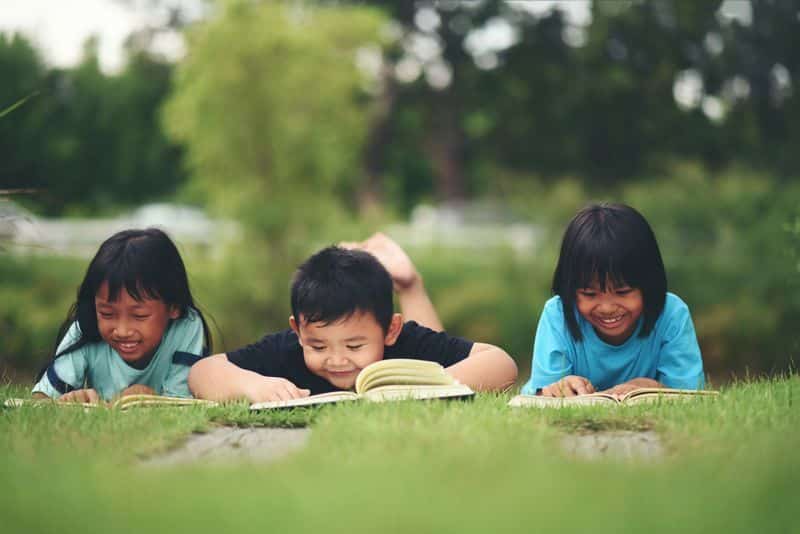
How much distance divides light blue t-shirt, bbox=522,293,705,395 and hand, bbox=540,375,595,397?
0.19m

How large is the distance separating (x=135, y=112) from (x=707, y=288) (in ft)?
85.0

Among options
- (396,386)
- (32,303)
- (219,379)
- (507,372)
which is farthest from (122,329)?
(32,303)

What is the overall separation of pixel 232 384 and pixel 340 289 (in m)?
0.60

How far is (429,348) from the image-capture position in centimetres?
493

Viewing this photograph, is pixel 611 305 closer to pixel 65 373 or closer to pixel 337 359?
pixel 337 359

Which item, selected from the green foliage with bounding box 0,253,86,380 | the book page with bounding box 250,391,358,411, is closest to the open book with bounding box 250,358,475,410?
the book page with bounding box 250,391,358,411

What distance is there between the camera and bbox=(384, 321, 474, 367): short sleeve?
489 centimetres

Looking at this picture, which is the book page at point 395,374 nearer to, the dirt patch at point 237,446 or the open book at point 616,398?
the open book at point 616,398

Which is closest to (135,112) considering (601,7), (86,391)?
(601,7)

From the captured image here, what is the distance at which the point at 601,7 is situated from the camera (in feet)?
94.1

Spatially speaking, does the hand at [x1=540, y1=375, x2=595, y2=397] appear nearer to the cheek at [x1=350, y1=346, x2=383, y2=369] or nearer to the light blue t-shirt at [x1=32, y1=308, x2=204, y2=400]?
the cheek at [x1=350, y1=346, x2=383, y2=369]

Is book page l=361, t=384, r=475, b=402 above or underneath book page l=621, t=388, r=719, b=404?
above

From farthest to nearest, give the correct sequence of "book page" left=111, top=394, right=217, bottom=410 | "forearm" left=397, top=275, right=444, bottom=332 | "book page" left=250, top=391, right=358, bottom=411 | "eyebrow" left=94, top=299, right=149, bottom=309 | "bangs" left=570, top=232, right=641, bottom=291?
1. "forearm" left=397, top=275, right=444, bottom=332
2. "eyebrow" left=94, top=299, right=149, bottom=309
3. "bangs" left=570, top=232, right=641, bottom=291
4. "book page" left=111, top=394, right=217, bottom=410
5. "book page" left=250, top=391, right=358, bottom=411

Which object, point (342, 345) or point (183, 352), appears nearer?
point (342, 345)
